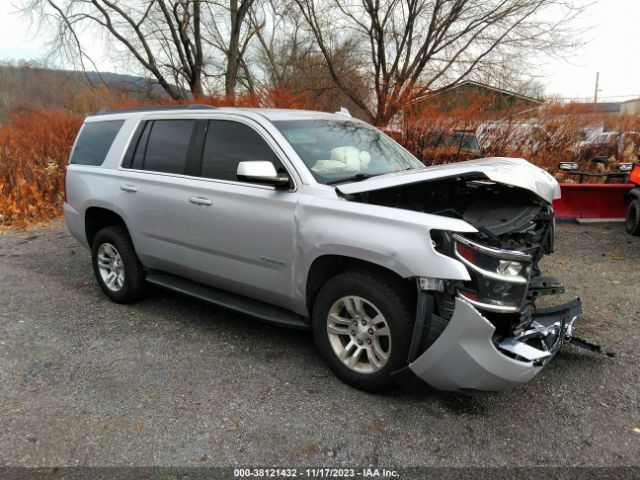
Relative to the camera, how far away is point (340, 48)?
16.3 metres

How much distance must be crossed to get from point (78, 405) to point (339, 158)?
8.25 ft

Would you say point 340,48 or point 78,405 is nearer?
point 78,405

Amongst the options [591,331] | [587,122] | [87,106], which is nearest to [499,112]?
[587,122]

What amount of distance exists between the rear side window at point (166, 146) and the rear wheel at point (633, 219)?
21.6ft

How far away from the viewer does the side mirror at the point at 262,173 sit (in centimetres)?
327

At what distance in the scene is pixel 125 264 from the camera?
187 inches

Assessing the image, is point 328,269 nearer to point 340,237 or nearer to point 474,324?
point 340,237

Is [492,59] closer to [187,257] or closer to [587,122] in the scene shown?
[587,122]

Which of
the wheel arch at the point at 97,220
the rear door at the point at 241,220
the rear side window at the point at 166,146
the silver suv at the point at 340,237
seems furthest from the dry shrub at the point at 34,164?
the rear door at the point at 241,220

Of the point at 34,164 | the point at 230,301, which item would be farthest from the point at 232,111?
the point at 34,164

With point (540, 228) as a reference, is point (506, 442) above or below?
below

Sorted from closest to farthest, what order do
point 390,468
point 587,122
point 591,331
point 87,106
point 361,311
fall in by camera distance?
point 390,468
point 361,311
point 591,331
point 587,122
point 87,106

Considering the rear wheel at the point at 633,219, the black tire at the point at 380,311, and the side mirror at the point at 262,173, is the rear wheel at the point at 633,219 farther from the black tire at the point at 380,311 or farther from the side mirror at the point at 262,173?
the side mirror at the point at 262,173

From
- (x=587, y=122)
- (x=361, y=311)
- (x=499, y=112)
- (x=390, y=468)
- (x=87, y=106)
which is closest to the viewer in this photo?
(x=390, y=468)
